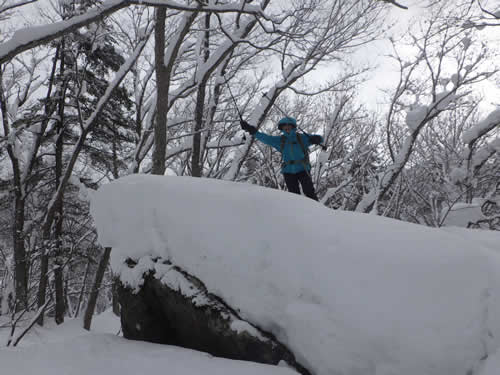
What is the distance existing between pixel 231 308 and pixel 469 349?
148 cm

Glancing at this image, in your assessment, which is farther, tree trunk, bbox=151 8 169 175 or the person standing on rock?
tree trunk, bbox=151 8 169 175

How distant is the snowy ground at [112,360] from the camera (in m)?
2.14

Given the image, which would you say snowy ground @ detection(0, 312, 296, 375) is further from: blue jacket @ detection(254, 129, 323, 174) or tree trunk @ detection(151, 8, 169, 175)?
tree trunk @ detection(151, 8, 169, 175)

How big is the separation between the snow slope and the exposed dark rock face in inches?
3.3

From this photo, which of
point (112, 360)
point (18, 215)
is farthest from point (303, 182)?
point (18, 215)

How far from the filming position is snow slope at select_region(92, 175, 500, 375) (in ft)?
5.40

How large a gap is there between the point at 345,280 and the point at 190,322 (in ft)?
4.90

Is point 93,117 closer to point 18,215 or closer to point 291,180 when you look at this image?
point 18,215

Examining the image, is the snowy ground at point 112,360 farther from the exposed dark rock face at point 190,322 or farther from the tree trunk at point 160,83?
the tree trunk at point 160,83

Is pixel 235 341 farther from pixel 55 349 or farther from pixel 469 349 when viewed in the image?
pixel 55 349

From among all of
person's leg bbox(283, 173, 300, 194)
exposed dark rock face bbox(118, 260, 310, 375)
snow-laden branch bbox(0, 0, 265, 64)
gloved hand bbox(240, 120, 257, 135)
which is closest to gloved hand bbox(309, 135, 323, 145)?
person's leg bbox(283, 173, 300, 194)

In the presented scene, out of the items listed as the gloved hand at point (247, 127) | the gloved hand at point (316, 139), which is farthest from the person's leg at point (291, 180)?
the gloved hand at point (247, 127)

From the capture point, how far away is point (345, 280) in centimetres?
187

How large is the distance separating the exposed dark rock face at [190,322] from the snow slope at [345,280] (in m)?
0.08
